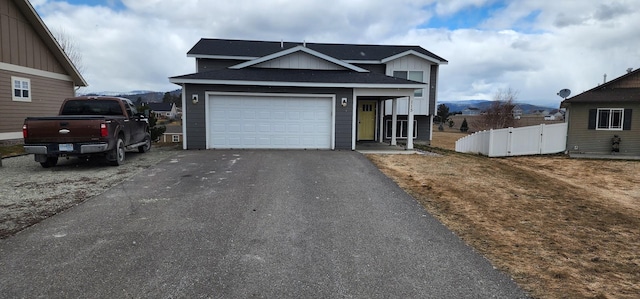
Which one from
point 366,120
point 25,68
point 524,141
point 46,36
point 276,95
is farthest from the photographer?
point 366,120

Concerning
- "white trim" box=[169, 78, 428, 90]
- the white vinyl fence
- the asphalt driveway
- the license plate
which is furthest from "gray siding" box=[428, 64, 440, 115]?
the license plate

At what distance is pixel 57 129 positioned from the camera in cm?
890

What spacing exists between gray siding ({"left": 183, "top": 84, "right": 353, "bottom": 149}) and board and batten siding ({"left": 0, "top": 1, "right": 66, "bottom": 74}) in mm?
7427

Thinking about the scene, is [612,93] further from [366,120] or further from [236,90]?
[236,90]

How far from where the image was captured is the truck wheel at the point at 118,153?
385 inches

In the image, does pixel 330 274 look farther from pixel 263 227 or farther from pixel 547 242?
pixel 547 242

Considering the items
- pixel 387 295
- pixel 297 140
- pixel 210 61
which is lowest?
pixel 387 295

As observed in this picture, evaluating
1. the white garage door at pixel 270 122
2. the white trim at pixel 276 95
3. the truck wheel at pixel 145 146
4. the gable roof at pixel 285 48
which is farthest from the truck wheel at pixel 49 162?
the gable roof at pixel 285 48

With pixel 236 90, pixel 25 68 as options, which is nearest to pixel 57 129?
pixel 236 90

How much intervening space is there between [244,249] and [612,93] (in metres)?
20.6

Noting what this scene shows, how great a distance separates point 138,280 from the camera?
3.63m

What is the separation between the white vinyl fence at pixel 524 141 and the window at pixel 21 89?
20.0 m

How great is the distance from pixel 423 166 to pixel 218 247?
25.3 ft

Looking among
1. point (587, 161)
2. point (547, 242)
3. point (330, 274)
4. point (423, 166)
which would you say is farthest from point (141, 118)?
point (587, 161)
